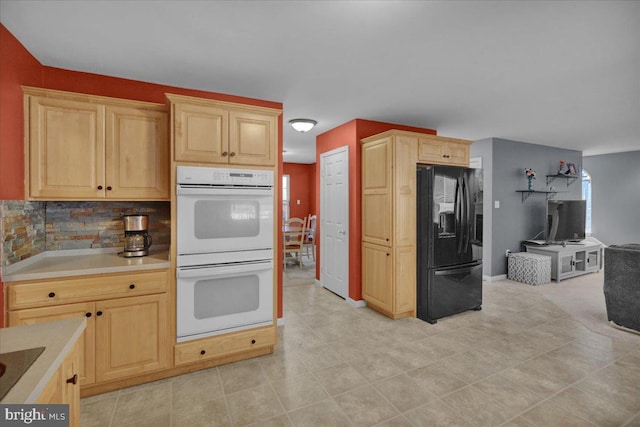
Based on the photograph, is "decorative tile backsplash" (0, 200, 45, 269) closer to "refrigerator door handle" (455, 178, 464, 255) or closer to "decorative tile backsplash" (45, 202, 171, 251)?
"decorative tile backsplash" (45, 202, 171, 251)

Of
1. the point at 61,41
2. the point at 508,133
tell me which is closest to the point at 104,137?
the point at 61,41

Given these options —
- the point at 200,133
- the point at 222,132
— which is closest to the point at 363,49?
the point at 222,132

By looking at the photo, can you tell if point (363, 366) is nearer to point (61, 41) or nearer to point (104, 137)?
point (104, 137)

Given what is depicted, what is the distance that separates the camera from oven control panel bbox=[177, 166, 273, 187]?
2.37 m

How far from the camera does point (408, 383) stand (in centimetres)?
235

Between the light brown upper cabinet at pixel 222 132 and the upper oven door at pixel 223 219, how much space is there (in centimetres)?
26

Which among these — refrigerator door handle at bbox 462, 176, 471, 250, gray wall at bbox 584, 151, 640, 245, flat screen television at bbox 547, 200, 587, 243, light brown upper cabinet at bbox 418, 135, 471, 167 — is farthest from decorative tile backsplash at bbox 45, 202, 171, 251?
gray wall at bbox 584, 151, 640, 245

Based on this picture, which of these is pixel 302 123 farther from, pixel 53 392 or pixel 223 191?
pixel 53 392

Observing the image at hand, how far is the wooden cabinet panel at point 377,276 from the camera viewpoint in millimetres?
3621

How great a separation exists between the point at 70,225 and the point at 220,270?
4.38ft

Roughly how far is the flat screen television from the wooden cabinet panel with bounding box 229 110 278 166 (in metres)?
5.45

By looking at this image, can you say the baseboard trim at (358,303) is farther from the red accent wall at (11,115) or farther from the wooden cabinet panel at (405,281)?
the red accent wall at (11,115)

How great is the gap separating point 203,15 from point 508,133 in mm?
4840

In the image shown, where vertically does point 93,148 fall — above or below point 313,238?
above
